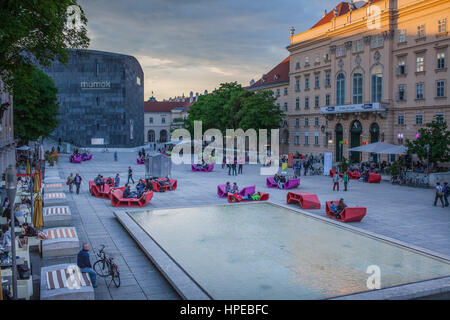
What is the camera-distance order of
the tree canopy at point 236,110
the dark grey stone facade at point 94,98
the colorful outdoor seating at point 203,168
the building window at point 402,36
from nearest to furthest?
1. the colorful outdoor seating at point 203,168
2. the building window at point 402,36
3. the tree canopy at point 236,110
4. the dark grey stone facade at point 94,98

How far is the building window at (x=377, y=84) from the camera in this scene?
152 ft

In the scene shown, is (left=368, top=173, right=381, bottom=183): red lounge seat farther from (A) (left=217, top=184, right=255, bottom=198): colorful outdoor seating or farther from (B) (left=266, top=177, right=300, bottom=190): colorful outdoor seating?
(A) (left=217, top=184, right=255, bottom=198): colorful outdoor seating

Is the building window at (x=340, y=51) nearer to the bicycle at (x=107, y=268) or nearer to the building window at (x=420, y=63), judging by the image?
the building window at (x=420, y=63)

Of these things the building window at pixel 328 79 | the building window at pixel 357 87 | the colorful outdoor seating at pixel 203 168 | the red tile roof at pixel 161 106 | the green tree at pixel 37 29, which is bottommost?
the colorful outdoor seating at pixel 203 168

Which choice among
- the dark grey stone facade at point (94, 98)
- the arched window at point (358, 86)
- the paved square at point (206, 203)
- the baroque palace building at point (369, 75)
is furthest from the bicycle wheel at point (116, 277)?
the dark grey stone facade at point (94, 98)

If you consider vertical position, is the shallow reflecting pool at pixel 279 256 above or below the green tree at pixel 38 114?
below

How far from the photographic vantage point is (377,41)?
4631 centimetres

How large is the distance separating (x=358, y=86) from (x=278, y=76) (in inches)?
870

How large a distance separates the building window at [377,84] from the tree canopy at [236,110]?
15.1 m

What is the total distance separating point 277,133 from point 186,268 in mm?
51415

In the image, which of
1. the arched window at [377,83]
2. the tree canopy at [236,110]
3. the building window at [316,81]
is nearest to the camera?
the arched window at [377,83]

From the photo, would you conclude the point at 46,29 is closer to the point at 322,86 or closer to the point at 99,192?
the point at 99,192

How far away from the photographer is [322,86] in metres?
55.9

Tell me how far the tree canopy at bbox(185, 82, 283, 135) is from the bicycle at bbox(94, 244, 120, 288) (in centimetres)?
4702
